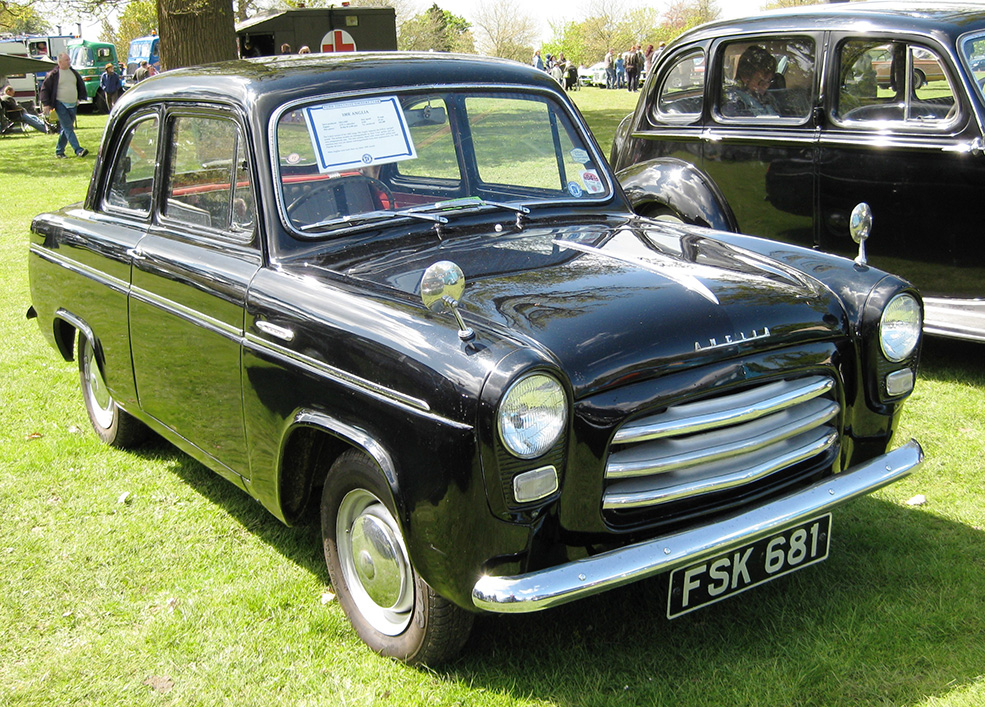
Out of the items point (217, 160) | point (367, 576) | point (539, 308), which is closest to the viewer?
point (539, 308)

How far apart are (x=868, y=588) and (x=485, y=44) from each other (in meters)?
73.1

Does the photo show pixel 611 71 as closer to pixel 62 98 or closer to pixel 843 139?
pixel 62 98

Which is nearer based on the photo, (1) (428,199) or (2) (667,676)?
(2) (667,676)

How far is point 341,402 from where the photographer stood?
2.93 m

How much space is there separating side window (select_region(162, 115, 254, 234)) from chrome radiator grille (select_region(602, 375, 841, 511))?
1661mm

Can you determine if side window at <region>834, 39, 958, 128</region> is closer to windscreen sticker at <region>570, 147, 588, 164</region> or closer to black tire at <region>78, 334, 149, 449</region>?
windscreen sticker at <region>570, 147, 588, 164</region>

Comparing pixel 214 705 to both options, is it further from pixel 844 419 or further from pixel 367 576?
pixel 844 419

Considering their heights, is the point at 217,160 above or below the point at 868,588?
above

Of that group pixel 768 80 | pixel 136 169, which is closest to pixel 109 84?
pixel 768 80

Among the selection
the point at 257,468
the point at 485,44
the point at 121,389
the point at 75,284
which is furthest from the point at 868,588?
the point at 485,44

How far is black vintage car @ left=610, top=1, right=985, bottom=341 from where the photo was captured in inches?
215

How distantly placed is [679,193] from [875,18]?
1.51 m

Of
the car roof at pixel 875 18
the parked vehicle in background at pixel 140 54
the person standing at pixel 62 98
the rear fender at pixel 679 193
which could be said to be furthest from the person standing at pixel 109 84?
Result: the car roof at pixel 875 18

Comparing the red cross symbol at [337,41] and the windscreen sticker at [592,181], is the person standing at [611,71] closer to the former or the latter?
the red cross symbol at [337,41]
